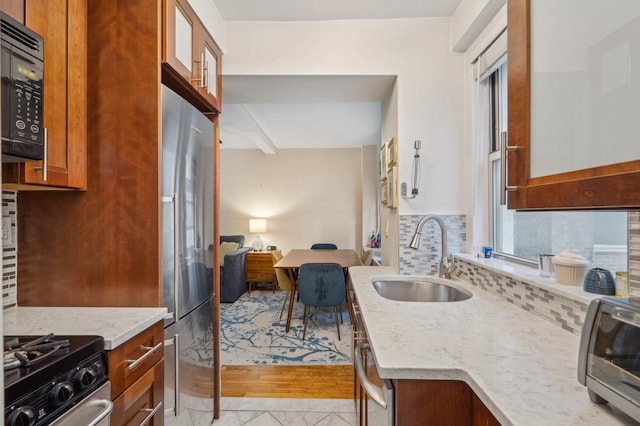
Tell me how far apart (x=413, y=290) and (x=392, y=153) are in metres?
0.94

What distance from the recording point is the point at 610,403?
0.61 metres

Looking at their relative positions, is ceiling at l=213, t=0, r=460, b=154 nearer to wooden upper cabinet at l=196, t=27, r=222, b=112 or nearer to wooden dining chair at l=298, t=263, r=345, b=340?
wooden upper cabinet at l=196, t=27, r=222, b=112

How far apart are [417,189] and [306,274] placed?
1.71 m

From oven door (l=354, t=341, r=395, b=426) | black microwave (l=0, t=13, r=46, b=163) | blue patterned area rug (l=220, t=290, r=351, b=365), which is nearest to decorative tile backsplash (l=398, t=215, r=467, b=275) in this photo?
oven door (l=354, t=341, r=395, b=426)

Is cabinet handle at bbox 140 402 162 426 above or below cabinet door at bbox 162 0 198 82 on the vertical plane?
below

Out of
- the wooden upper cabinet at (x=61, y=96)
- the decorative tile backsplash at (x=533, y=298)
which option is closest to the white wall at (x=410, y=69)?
the decorative tile backsplash at (x=533, y=298)

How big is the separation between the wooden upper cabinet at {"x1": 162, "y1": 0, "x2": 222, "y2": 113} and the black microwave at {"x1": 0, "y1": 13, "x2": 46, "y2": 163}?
45cm

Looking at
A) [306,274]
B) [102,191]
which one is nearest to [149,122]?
[102,191]

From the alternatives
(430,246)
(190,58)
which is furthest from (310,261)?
(190,58)

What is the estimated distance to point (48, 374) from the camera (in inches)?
30.3

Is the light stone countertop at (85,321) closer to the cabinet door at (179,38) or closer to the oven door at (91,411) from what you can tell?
the oven door at (91,411)

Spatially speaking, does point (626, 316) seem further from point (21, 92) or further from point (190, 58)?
point (190, 58)

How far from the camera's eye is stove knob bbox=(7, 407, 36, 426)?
67 centimetres

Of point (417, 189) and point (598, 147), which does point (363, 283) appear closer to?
point (417, 189)
